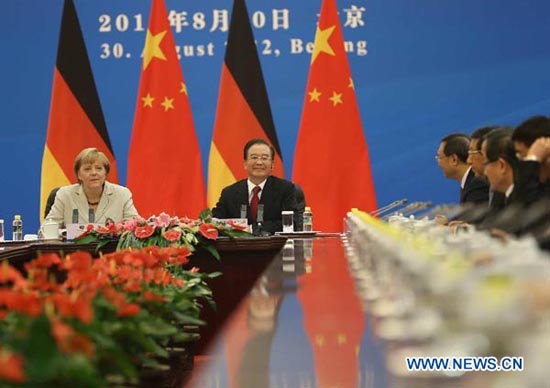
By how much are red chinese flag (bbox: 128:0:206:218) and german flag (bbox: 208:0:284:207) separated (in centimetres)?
21

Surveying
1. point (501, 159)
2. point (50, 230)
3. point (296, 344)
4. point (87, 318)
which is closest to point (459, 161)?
point (501, 159)

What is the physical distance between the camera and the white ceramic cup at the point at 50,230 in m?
4.94

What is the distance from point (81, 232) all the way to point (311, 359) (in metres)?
3.30

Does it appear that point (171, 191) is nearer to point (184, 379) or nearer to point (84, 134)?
point (84, 134)

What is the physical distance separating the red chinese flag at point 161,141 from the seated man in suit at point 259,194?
1.19 m

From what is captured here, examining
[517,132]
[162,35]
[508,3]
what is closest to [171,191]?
[162,35]

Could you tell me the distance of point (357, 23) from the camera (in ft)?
22.8

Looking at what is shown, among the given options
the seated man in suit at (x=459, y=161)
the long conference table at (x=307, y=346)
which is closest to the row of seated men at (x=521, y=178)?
the long conference table at (x=307, y=346)

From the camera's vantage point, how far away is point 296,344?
147 cm

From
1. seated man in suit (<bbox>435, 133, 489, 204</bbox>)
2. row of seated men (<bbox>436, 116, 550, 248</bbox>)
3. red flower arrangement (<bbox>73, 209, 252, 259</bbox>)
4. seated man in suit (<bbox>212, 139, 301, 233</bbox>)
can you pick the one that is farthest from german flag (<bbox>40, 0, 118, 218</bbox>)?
row of seated men (<bbox>436, 116, 550, 248</bbox>)

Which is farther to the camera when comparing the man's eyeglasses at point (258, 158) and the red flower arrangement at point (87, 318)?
the man's eyeglasses at point (258, 158)

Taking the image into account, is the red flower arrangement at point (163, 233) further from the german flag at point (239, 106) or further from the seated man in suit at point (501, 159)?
the german flag at point (239, 106)

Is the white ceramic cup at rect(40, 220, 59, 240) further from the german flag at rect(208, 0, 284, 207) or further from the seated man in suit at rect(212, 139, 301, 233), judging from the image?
the german flag at rect(208, 0, 284, 207)

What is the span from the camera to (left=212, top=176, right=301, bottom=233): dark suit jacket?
5.50 meters
